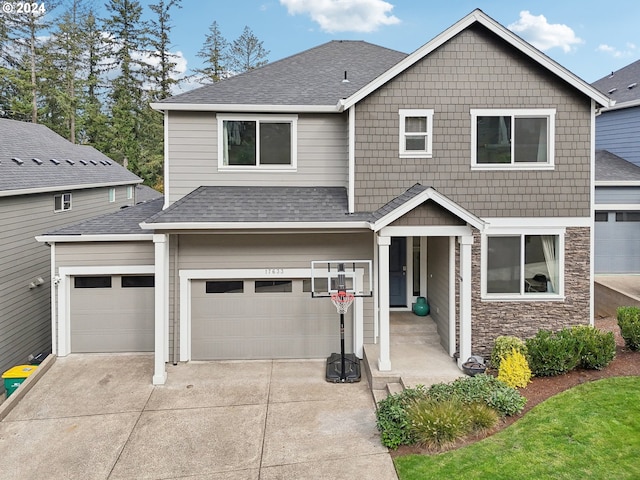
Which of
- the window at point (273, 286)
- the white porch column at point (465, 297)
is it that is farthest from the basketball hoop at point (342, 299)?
the white porch column at point (465, 297)

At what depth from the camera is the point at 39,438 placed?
7715 mm

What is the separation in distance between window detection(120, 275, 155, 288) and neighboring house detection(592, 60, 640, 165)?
15.0 m

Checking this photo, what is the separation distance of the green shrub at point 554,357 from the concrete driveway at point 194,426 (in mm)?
3050

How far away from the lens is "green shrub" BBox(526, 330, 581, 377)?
8492 millimetres

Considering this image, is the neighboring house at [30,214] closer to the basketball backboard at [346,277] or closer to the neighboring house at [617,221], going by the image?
the basketball backboard at [346,277]

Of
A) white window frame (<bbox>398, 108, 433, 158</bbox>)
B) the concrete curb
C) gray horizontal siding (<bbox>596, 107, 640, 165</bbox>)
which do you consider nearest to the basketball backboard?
white window frame (<bbox>398, 108, 433, 158</bbox>)

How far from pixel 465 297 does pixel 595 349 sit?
7.84ft

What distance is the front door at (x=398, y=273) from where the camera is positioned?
12492 millimetres

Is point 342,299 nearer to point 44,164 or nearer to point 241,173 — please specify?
point 241,173

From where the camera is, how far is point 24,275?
13.6 m

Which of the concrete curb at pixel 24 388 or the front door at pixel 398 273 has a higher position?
the front door at pixel 398 273

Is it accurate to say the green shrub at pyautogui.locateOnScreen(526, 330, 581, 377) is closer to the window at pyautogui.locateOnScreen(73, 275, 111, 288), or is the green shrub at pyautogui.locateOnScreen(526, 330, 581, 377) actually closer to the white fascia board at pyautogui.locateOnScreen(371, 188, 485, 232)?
the white fascia board at pyautogui.locateOnScreen(371, 188, 485, 232)

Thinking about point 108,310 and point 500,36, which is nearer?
point 500,36

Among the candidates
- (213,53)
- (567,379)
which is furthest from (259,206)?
(213,53)
